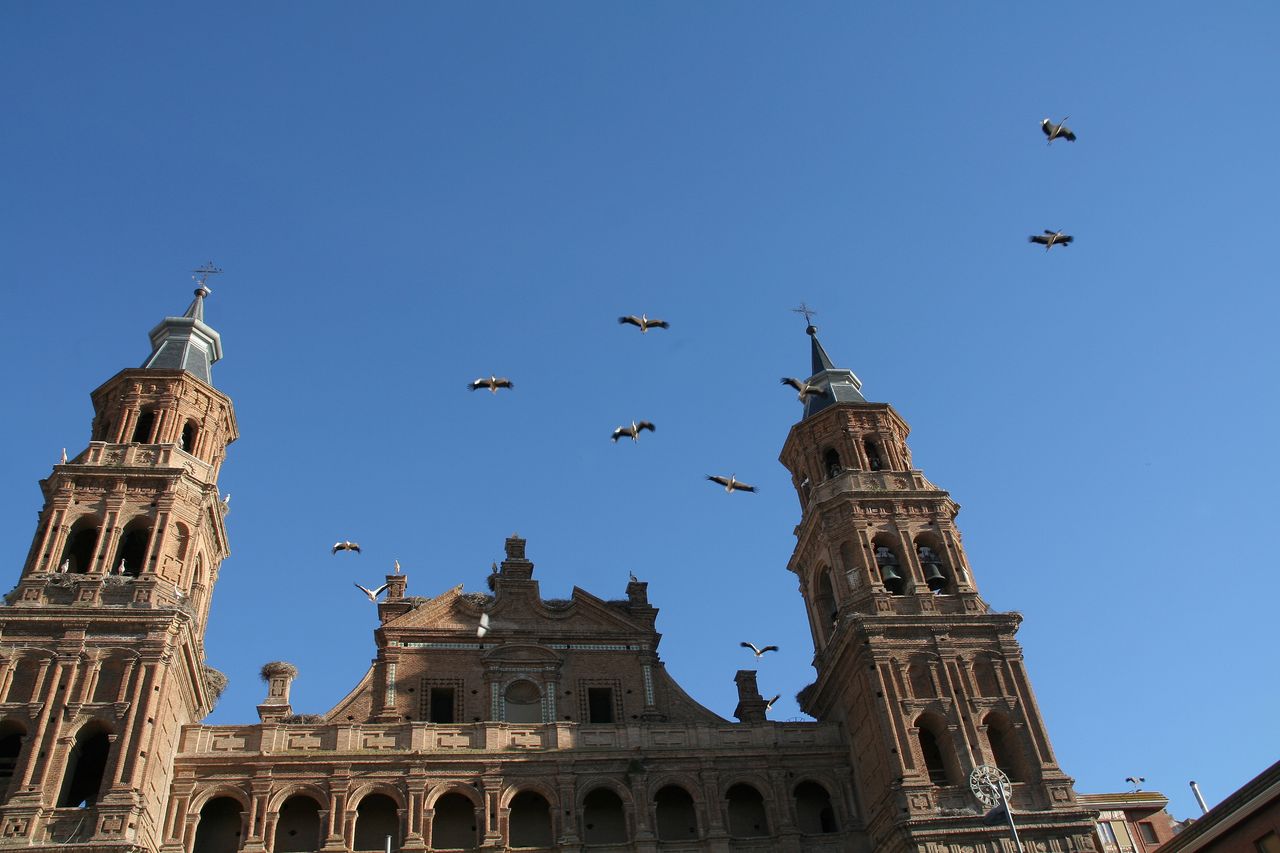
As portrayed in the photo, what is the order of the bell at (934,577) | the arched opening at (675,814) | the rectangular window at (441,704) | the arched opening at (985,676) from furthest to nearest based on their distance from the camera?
the bell at (934,577) < the rectangular window at (441,704) < the arched opening at (985,676) < the arched opening at (675,814)

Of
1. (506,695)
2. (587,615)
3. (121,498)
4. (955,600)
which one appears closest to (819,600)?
(955,600)

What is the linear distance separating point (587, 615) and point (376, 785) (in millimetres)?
10814

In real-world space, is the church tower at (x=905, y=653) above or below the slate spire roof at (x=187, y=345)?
below

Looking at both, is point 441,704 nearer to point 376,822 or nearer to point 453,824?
point 453,824

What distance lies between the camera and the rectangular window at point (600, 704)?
43.3 m

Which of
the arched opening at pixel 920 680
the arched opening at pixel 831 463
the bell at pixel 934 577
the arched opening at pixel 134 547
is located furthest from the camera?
the arched opening at pixel 831 463

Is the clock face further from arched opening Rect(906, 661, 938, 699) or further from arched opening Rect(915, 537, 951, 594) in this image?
arched opening Rect(915, 537, 951, 594)

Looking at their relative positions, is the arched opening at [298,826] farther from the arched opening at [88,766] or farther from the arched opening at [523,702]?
the arched opening at [523,702]

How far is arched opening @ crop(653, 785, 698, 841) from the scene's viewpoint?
3912 centimetres

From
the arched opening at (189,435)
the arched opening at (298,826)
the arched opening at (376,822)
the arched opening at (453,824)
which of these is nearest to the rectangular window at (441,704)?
the arched opening at (453,824)

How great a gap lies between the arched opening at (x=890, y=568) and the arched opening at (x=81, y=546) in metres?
28.1

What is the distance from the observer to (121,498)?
41.3 metres

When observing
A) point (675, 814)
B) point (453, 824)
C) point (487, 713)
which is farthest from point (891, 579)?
point (453, 824)

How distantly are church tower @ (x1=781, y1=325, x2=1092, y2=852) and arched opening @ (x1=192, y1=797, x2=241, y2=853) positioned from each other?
20.4 meters
